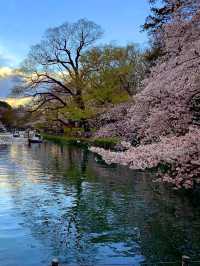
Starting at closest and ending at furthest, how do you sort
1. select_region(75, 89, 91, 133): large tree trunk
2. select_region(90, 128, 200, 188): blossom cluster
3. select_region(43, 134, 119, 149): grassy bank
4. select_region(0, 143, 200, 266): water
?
select_region(90, 128, 200, 188): blossom cluster → select_region(0, 143, 200, 266): water → select_region(43, 134, 119, 149): grassy bank → select_region(75, 89, 91, 133): large tree trunk

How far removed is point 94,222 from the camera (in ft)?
53.6

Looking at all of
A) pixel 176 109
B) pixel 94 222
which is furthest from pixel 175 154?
pixel 94 222

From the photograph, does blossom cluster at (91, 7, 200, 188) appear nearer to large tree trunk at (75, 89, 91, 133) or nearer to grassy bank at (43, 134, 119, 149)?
grassy bank at (43, 134, 119, 149)

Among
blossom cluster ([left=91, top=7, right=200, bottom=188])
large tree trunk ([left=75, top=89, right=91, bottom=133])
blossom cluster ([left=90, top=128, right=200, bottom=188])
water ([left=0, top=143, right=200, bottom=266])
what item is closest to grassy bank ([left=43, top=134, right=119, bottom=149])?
large tree trunk ([left=75, top=89, right=91, bottom=133])

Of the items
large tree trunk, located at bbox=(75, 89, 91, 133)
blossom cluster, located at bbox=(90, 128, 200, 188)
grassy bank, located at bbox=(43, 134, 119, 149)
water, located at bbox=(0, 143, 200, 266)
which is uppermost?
large tree trunk, located at bbox=(75, 89, 91, 133)

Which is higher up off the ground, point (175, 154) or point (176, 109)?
point (176, 109)

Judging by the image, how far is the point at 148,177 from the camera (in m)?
29.8

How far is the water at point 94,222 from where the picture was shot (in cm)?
1277

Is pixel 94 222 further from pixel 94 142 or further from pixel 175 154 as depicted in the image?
pixel 94 142

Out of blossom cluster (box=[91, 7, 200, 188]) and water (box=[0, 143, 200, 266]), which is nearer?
blossom cluster (box=[91, 7, 200, 188])

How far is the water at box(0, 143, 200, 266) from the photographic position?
12766mm

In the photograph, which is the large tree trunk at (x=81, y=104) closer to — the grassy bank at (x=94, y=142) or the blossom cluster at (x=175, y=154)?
the grassy bank at (x=94, y=142)

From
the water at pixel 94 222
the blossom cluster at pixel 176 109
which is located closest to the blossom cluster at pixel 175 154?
the blossom cluster at pixel 176 109

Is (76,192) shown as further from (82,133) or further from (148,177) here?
(82,133)
